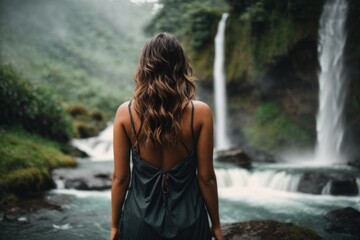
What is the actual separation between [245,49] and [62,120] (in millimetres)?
9582

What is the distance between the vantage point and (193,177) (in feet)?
7.97

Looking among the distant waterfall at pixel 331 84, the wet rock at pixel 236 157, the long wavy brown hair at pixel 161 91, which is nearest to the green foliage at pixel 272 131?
the distant waterfall at pixel 331 84

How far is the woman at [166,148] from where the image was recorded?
2.30 meters

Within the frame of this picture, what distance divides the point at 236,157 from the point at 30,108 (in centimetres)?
787

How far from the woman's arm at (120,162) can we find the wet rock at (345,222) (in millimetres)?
5117

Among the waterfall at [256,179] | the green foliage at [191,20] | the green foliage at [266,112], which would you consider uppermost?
the green foliage at [191,20]

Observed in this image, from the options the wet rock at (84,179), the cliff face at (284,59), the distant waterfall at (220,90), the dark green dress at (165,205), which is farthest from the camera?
the distant waterfall at (220,90)

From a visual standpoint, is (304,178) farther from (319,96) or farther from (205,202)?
(205,202)

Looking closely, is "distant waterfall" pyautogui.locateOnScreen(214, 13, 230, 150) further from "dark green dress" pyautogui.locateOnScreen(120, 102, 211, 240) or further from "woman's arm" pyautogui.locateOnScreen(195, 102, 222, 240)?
"dark green dress" pyautogui.locateOnScreen(120, 102, 211, 240)

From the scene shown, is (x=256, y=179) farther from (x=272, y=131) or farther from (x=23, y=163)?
(x=272, y=131)

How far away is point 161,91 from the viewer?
2.29 meters

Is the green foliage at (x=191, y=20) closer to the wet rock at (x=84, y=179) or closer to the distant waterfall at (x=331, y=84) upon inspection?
the distant waterfall at (x=331, y=84)

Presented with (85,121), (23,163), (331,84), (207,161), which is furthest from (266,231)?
(85,121)

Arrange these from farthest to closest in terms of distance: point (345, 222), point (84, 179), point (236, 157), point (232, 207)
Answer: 1. point (236, 157)
2. point (84, 179)
3. point (232, 207)
4. point (345, 222)
